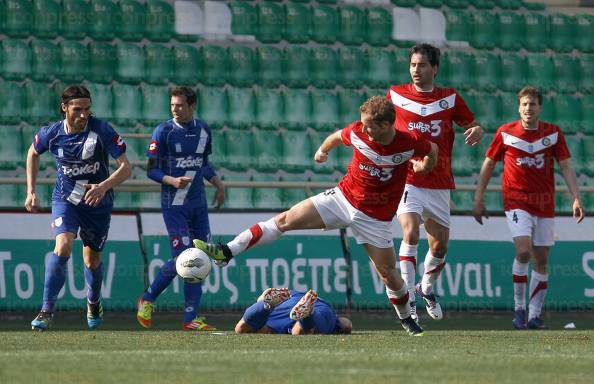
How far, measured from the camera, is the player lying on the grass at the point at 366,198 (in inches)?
348

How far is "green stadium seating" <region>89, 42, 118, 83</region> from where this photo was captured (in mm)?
17297

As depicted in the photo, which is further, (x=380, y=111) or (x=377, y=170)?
(x=377, y=170)

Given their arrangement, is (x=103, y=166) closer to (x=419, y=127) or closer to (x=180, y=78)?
(x=419, y=127)

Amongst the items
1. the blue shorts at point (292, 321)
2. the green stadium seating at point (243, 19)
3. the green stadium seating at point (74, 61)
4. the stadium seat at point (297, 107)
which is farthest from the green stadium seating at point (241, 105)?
the blue shorts at point (292, 321)

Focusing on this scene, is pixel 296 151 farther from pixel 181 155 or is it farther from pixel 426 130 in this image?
pixel 426 130

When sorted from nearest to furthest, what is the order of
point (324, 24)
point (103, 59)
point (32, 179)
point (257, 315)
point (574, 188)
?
point (257, 315) < point (32, 179) < point (574, 188) < point (103, 59) < point (324, 24)

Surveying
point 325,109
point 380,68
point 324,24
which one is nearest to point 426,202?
point 325,109

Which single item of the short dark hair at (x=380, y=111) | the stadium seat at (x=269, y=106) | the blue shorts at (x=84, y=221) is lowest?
the stadium seat at (x=269, y=106)

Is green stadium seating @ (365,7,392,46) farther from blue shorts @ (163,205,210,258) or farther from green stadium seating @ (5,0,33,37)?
blue shorts @ (163,205,210,258)

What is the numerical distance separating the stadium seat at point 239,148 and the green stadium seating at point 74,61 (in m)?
2.25

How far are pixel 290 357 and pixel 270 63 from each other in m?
11.4

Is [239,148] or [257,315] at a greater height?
[257,315]

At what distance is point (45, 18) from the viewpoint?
17.4m

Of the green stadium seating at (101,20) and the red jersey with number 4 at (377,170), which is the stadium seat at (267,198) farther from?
the red jersey with number 4 at (377,170)
